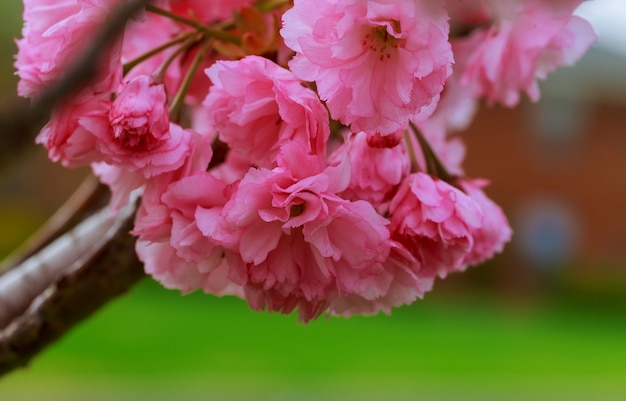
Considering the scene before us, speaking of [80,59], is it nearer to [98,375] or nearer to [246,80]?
[246,80]

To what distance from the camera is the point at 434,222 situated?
0.64 metres

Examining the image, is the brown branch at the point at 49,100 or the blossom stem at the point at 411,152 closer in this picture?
the brown branch at the point at 49,100

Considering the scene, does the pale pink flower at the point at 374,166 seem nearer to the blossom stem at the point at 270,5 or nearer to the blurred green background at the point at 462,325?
the blossom stem at the point at 270,5

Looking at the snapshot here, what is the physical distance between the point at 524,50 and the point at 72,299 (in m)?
0.49

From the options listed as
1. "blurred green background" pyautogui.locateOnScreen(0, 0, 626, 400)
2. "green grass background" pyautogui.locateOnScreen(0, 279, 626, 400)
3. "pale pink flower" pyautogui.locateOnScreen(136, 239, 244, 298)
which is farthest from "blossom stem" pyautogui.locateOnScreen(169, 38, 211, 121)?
"green grass background" pyautogui.locateOnScreen(0, 279, 626, 400)

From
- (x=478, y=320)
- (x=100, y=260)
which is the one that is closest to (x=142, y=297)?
(x=478, y=320)

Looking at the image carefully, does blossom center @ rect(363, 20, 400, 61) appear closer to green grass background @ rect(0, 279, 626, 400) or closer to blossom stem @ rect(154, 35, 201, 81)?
blossom stem @ rect(154, 35, 201, 81)

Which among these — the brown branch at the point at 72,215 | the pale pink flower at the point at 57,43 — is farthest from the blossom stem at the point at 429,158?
the brown branch at the point at 72,215

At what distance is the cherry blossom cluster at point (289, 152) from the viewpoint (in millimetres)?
546

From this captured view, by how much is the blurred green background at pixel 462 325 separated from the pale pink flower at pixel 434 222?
4.21m

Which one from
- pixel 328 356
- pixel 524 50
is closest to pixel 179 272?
pixel 524 50

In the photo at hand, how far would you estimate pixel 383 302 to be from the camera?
0.66 metres

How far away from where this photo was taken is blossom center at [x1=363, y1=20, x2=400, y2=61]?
1.79 ft

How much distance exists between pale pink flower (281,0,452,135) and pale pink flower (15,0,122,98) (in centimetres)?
12
